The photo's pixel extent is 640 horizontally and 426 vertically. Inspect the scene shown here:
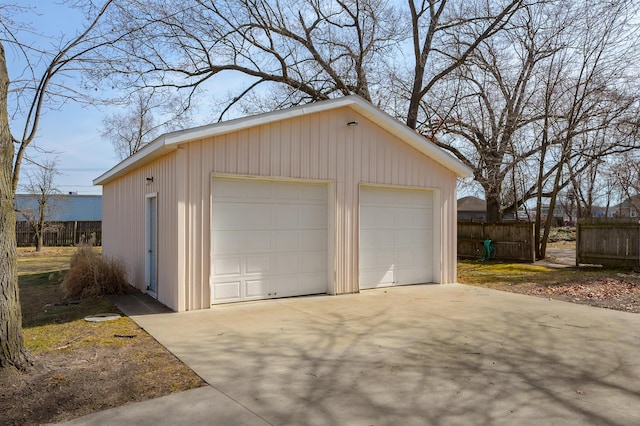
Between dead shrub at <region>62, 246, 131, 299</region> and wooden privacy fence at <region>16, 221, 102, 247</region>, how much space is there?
15.6 meters

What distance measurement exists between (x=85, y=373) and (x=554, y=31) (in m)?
15.1

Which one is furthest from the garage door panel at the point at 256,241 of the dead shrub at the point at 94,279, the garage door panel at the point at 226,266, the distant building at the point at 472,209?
the distant building at the point at 472,209

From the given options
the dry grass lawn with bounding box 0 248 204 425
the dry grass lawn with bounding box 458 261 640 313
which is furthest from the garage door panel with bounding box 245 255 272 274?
the dry grass lawn with bounding box 458 261 640 313

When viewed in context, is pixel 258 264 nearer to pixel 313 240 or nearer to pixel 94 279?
pixel 313 240

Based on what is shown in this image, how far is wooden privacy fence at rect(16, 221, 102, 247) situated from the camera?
23.0 meters

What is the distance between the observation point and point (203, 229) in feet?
23.5

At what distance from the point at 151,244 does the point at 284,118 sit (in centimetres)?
364

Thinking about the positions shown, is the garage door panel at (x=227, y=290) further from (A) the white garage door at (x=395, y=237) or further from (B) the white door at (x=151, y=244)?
(A) the white garage door at (x=395, y=237)

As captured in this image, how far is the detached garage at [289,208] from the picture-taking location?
7117 mm

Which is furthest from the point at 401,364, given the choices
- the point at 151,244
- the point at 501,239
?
the point at 501,239

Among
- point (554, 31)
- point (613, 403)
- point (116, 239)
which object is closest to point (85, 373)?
point (613, 403)

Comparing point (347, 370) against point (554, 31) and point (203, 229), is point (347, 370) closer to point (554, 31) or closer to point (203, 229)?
point (203, 229)

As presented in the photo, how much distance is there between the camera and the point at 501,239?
1598cm

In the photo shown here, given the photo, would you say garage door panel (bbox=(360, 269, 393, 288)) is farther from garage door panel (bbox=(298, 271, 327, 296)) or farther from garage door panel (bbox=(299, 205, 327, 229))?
garage door panel (bbox=(299, 205, 327, 229))
